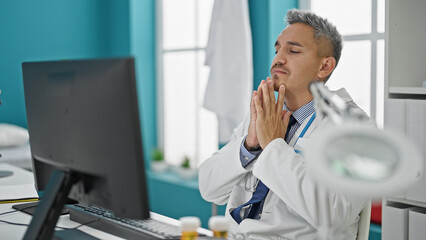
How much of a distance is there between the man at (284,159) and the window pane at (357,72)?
1057 millimetres

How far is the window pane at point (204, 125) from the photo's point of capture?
416cm

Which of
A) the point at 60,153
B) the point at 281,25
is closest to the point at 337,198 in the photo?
the point at 60,153

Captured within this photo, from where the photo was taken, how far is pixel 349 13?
307cm

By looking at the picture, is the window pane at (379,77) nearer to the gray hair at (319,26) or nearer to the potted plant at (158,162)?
the gray hair at (319,26)

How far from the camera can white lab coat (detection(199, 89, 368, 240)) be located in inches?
61.9

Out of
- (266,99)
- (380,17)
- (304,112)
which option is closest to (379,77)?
(380,17)

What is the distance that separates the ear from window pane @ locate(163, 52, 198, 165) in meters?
2.42

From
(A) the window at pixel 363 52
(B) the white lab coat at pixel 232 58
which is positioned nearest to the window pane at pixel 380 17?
(A) the window at pixel 363 52

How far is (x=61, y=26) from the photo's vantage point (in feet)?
14.7

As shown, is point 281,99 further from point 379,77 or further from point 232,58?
point 232,58

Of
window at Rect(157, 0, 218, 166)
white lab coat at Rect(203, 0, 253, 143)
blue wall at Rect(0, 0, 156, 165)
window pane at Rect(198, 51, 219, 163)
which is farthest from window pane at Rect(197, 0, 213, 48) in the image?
white lab coat at Rect(203, 0, 253, 143)

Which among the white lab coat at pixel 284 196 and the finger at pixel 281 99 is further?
Answer: the finger at pixel 281 99

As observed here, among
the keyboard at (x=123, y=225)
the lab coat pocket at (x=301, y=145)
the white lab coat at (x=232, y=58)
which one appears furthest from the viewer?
the white lab coat at (x=232, y=58)

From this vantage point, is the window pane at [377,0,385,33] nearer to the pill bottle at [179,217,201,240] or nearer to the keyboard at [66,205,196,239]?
the keyboard at [66,205,196,239]
